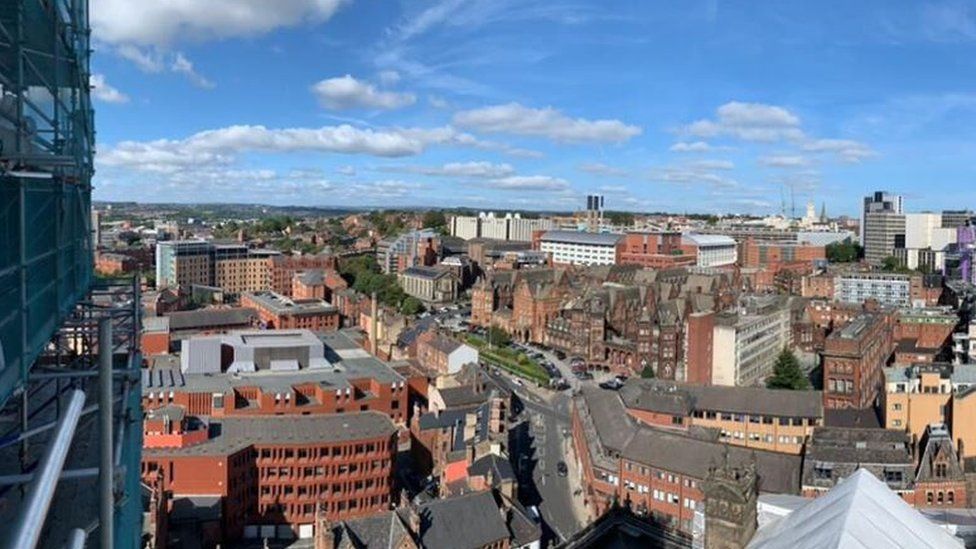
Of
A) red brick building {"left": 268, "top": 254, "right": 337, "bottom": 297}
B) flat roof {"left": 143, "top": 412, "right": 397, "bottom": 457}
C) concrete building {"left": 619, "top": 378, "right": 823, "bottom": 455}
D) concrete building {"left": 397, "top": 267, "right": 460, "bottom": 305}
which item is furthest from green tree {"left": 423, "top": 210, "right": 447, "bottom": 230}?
flat roof {"left": 143, "top": 412, "right": 397, "bottom": 457}

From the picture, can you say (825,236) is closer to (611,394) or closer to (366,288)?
(366,288)

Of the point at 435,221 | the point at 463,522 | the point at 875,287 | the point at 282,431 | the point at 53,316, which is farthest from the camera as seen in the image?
the point at 435,221

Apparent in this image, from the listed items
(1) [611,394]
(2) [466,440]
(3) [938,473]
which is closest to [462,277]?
(1) [611,394]

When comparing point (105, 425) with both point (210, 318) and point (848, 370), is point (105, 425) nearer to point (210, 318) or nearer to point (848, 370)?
point (848, 370)

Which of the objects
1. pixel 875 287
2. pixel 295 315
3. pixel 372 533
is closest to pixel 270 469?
pixel 372 533

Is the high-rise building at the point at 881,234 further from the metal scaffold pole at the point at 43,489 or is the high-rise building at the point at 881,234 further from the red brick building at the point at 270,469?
the metal scaffold pole at the point at 43,489

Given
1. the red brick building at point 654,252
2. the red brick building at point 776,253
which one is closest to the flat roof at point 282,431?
the red brick building at point 654,252
